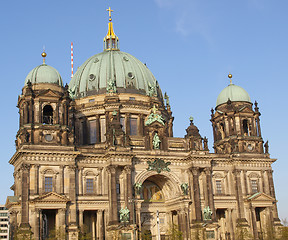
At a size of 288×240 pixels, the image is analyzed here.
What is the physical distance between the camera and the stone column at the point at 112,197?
65.1 m

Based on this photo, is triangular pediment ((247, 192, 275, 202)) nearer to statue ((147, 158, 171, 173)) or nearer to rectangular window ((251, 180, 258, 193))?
rectangular window ((251, 180, 258, 193))

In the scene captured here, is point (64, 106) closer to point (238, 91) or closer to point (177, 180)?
point (177, 180)

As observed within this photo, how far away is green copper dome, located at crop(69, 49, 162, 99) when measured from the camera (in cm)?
8238

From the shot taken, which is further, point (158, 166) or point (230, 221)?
point (230, 221)

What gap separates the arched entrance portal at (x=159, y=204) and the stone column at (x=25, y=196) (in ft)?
58.4

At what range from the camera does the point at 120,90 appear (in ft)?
268

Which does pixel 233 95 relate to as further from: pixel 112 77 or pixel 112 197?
pixel 112 197

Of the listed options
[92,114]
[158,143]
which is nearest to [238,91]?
[158,143]

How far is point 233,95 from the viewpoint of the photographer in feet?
267

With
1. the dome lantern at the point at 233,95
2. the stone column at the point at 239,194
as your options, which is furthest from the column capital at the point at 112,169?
the dome lantern at the point at 233,95

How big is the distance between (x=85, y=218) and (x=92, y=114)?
18.9 metres

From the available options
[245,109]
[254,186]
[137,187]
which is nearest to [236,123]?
[245,109]

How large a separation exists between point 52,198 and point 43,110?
1382cm

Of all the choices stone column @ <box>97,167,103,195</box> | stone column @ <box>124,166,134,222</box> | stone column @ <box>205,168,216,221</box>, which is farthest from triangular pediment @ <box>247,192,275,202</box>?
stone column @ <box>97,167,103,195</box>
